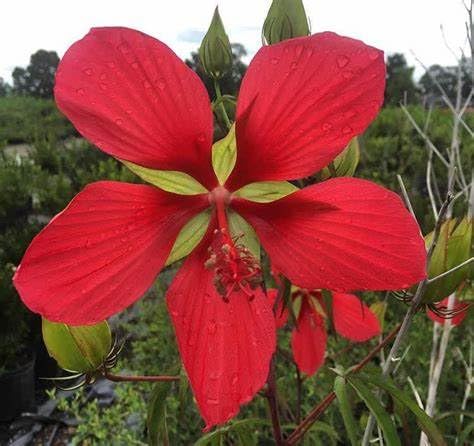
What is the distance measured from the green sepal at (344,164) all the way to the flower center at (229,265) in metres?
0.11

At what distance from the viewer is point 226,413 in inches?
16.1

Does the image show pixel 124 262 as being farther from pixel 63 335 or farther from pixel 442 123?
pixel 442 123

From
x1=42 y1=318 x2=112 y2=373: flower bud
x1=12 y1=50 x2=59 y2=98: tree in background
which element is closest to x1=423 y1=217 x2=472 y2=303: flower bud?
x1=42 y1=318 x2=112 y2=373: flower bud

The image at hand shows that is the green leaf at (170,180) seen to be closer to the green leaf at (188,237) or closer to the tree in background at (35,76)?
the green leaf at (188,237)

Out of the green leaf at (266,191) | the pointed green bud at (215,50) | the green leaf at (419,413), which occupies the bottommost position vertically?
the green leaf at (419,413)

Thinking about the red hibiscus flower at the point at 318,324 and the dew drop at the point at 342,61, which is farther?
the red hibiscus flower at the point at 318,324

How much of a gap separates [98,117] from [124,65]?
0.04 meters

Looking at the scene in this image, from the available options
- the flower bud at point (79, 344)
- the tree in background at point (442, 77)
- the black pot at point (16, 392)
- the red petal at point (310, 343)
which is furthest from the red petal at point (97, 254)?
the black pot at point (16, 392)

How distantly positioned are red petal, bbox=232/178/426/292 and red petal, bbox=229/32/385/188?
3 cm

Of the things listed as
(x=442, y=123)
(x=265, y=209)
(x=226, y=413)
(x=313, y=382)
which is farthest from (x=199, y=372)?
(x=442, y=123)

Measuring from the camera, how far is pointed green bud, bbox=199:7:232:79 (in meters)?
0.54

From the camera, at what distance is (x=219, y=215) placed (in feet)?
1.59

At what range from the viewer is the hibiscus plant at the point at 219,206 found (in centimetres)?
39

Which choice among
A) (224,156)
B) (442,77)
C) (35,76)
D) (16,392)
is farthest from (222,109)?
(35,76)
